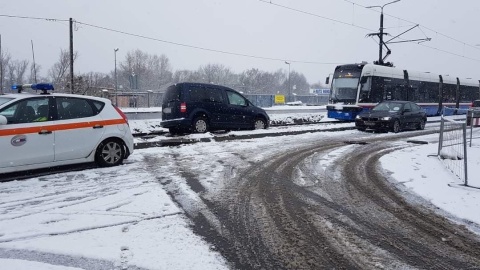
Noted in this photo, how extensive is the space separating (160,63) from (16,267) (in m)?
107

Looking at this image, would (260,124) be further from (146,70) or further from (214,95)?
(146,70)

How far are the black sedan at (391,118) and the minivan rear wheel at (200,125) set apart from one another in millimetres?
7292

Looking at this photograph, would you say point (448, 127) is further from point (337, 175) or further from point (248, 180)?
point (248, 180)

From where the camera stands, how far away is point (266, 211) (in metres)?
5.05

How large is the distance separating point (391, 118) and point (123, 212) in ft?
45.0

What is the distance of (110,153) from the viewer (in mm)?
7555

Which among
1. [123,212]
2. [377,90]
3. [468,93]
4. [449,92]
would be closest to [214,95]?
[123,212]

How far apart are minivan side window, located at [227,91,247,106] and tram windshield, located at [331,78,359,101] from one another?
8.20 meters

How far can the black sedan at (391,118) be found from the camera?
15.8 m

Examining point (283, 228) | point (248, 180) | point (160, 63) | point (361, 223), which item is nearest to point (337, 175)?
point (248, 180)

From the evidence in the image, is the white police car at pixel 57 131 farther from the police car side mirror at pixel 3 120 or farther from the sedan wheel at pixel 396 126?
the sedan wheel at pixel 396 126

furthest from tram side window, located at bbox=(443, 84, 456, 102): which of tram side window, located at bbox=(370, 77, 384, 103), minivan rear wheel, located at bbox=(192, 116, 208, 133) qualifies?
minivan rear wheel, located at bbox=(192, 116, 208, 133)

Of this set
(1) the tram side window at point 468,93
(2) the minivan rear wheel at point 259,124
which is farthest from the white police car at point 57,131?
(1) the tram side window at point 468,93

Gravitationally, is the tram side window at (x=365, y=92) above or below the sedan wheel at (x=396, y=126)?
above
